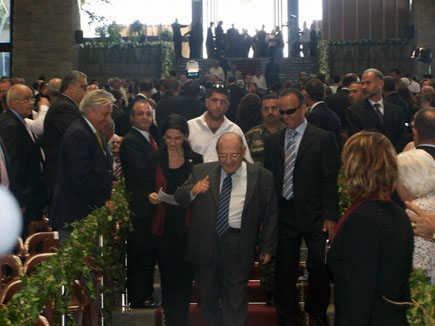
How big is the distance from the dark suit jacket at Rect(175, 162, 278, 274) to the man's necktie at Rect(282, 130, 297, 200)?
226mm

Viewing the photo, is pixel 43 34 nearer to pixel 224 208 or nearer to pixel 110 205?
pixel 110 205

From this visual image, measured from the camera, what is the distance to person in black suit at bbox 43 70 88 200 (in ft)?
28.5

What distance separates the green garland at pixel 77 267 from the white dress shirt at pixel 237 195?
872 millimetres

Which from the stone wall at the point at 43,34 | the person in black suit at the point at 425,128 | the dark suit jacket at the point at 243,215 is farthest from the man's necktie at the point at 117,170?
the stone wall at the point at 43,34

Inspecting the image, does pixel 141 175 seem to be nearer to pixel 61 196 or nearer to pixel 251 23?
pixel 61 196

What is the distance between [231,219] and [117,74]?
2232cm

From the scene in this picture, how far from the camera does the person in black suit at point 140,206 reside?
8117 millimetres

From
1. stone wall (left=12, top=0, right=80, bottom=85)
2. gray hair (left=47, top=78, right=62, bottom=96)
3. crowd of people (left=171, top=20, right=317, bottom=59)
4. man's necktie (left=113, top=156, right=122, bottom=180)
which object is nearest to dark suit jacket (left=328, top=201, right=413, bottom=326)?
man's necktie (left=113, top=156, right=122, bottom=180)

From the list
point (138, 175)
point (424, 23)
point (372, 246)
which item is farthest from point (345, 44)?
point (372, 246)

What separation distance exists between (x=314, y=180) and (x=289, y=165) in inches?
9.4

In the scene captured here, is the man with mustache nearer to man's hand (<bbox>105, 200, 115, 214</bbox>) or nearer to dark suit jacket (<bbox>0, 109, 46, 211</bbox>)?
man's hand (<bbox>105, 200, 115, 214</bbox>)

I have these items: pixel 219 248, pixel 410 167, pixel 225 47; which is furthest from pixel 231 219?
pixel 225 47

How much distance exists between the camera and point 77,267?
18.9 feet

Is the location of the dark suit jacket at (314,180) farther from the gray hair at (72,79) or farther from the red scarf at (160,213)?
the gray hair at (72,79)
